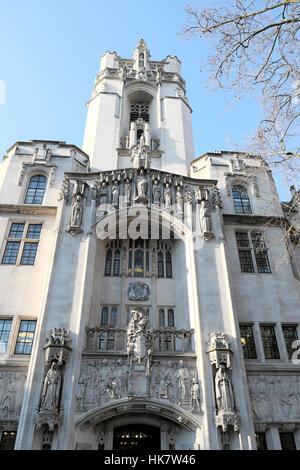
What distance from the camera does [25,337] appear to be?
16516mm

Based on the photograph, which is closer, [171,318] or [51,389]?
[51,389]

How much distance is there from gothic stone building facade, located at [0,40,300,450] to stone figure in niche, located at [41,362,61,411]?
0.04m

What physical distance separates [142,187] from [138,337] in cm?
894

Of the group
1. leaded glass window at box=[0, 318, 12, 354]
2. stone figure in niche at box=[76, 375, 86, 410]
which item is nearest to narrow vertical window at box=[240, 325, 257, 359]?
stone figure in niche at box=[76, 375, 86, 410]

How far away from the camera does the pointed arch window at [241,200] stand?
22.4 m

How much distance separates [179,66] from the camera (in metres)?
38.9

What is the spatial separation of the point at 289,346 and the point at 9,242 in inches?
627

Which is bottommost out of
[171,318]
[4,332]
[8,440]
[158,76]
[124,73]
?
[8,440]

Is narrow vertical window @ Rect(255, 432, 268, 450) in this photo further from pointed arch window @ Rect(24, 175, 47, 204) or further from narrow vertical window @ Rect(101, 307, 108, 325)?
pointed arch window @ Rect(24, 175, 47, 204)

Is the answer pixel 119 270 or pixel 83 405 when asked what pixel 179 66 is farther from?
pixel 83 405

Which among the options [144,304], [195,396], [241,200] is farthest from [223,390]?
[241,200]

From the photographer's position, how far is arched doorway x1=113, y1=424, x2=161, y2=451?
50.5ft

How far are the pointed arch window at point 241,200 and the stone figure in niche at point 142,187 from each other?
6.12 metres

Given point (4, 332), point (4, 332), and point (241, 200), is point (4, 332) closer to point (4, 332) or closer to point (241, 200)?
point (4, 332)
